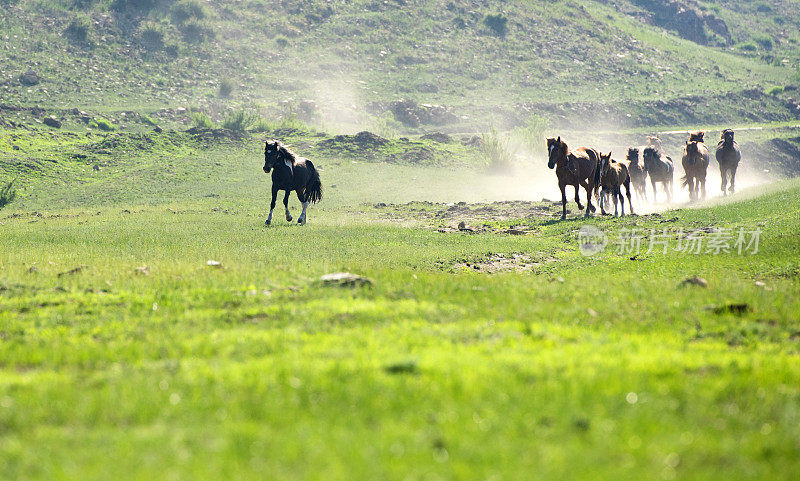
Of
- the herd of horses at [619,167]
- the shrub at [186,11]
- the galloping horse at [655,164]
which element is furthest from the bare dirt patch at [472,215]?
the shrub at [186,11]

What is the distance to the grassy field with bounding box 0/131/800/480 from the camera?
584cm

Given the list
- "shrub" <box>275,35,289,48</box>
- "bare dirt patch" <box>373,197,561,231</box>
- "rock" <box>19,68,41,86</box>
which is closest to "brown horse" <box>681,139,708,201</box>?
"bare dirt patch" <box>373,197,561,231</box>

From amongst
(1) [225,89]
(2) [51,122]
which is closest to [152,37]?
(1) [225,89]

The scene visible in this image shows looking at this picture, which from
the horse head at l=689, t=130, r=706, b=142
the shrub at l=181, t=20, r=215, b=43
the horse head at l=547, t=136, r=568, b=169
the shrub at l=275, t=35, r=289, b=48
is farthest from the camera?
the shrub at l=275, t=35, r=289, b=48

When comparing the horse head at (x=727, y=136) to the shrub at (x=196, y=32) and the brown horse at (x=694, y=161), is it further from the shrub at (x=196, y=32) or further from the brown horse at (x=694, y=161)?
the shrub at (x=196, y=32)

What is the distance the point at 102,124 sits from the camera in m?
60.7

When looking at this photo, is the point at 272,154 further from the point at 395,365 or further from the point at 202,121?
the point at 202,121

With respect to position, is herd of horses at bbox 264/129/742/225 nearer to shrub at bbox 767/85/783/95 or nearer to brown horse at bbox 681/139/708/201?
brown horse at bbox 681/139/708/201

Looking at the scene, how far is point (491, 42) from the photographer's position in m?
107

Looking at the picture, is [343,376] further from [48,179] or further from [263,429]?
[48,179]

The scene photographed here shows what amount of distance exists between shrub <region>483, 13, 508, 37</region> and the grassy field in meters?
98.0

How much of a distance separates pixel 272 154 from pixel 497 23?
93728 mm

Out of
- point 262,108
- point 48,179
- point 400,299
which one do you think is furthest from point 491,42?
point 400,299

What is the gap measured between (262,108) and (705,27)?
112 metres
